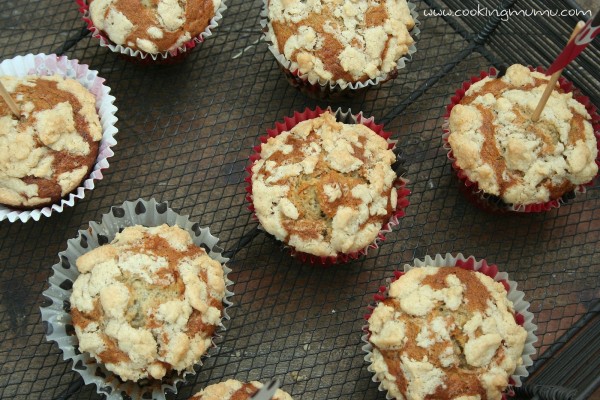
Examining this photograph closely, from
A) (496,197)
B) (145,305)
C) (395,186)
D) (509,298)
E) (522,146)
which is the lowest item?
(145,305)

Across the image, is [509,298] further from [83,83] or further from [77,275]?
[83,83]

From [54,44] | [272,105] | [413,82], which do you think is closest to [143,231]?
[272,105]

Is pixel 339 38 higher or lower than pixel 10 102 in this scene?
higher

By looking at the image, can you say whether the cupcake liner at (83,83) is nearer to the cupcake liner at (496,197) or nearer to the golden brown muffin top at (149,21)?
the golden brown muffin top at (149,21)

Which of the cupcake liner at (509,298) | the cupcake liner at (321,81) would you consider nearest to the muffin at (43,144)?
the cupcake liner at (321,81)

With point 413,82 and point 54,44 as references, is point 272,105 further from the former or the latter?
point 54,44

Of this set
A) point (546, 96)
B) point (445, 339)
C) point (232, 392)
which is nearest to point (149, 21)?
point (232, 392)
